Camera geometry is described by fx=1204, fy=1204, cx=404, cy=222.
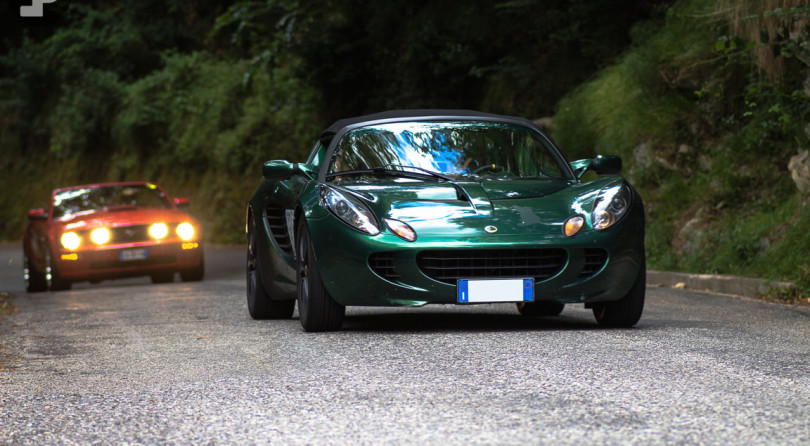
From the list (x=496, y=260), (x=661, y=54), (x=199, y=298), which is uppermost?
(x=661, y=54)

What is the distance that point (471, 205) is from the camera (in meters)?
7.29

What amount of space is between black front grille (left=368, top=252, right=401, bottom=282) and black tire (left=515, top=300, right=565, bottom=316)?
7.06ft

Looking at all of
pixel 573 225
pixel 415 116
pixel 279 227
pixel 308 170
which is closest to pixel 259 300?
pixel 279 227

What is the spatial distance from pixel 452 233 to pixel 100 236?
9042 millimetres

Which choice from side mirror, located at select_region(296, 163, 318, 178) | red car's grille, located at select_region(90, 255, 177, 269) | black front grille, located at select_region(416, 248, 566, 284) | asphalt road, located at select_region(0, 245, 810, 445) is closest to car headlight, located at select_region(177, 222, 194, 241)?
red car's grille, located at select_region(90, 255, 177, 269)

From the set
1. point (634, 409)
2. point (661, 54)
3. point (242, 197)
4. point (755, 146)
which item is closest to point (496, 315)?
point (634, 409)

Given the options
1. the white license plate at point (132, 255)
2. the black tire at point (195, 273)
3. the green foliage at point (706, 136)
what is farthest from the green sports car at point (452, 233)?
the black tire at point (195, 273)

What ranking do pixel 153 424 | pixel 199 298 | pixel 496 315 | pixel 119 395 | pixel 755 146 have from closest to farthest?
1. pixel 153 424
2. pixel 119 395
3. pixel 496 315
4. pixel 199 298
5. pixel 755 146

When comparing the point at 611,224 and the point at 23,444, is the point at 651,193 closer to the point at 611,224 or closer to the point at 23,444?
the point at 611,224

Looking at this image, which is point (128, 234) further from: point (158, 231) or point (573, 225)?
point (573, 225)

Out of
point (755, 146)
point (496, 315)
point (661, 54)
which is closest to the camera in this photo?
point (496, 315)

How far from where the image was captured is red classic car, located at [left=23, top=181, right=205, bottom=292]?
15.1 m

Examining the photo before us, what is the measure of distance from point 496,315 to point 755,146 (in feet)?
21.3

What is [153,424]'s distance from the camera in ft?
15.6
